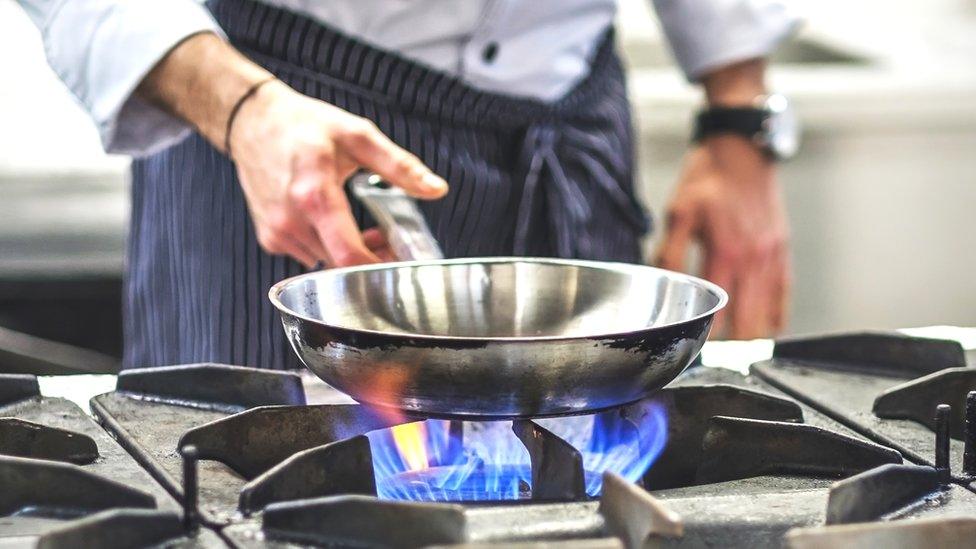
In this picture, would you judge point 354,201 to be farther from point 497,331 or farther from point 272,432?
point 272,432

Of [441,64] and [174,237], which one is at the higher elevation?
[441,64]

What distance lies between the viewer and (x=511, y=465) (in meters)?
0.64

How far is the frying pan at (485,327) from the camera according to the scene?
564 millimetres

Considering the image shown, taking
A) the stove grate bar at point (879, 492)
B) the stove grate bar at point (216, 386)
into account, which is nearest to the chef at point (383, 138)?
the stove grate bar at point (216, 386)

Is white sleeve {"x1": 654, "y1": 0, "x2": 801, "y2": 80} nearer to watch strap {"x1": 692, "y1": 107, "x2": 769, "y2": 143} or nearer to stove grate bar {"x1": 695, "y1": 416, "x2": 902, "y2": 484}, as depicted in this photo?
watch strap {"x1": 692, "y1": 107, "x2": 769, "y2": 143}

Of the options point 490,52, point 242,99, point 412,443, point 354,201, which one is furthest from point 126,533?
point 490,52

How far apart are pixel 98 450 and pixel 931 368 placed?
0.50 m

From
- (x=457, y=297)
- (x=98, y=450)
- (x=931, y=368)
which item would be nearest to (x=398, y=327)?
(x=457, y=297)

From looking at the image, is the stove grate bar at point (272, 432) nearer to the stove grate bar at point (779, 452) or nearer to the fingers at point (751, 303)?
the stove grate bar at point (779, 452)

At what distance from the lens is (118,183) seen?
190 centimetres

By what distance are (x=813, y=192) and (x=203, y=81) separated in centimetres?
142

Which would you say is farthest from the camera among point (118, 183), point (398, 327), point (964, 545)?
point (118, 183)

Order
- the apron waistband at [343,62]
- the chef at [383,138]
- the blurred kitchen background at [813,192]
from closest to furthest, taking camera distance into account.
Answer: the chef at [383,138], the apron waistband at [343,62], the blurred kitchen background at [813,192]

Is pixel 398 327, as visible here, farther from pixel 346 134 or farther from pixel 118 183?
pixel 118 183
